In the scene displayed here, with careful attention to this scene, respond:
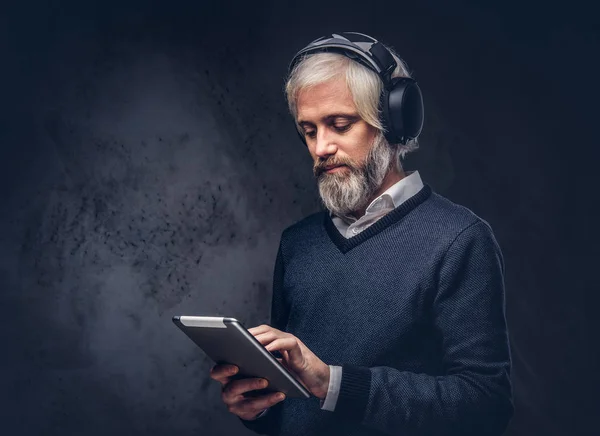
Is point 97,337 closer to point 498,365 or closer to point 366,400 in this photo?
point 366,400

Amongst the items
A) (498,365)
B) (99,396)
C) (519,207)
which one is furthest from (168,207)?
(498,365)

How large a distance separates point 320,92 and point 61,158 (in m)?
1.13

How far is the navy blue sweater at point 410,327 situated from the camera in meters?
1.66

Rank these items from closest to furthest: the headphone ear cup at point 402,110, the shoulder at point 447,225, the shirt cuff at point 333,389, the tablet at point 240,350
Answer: the tablet at point 240,350
the shirt cuff at point 333,389
the shoulder at point 447,225
the headphone ear cup at point 402,110

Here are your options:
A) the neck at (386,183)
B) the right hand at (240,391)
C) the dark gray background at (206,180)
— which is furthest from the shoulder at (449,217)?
the dark gray background at (206,180)

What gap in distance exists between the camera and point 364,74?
1866mm

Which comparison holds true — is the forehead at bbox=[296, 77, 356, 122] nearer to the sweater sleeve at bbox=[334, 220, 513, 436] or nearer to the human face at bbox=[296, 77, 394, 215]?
the human face at bbox=[296, 77, 394, 215]

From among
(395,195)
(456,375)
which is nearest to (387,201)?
(395,195)

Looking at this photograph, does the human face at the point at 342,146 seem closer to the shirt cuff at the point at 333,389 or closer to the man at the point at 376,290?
the man at the point at 376,290

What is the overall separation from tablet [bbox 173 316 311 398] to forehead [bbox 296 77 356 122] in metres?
0.58

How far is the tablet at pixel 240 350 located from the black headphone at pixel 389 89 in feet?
2.11

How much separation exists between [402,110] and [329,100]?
17cm

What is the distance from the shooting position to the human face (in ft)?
6.09

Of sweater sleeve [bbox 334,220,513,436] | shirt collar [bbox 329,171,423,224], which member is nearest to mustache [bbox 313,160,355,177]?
shirt collar [bbox 329,171,423,224]
